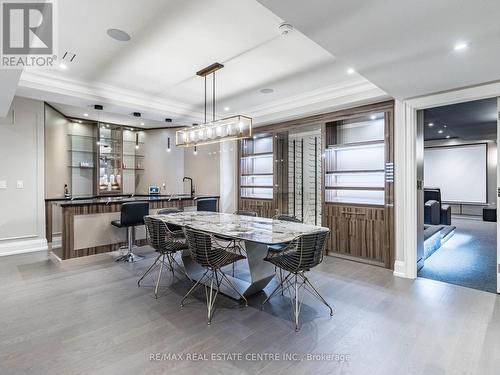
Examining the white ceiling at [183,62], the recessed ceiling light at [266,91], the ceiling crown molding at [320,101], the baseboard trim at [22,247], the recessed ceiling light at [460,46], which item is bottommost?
the baseboard trim at [22,247]

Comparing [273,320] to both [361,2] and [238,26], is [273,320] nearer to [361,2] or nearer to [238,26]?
[361,2]

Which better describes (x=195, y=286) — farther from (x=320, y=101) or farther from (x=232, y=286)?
(x=320, y=101)

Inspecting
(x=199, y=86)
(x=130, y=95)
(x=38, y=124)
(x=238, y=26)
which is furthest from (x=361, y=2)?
(x=38, y=124)

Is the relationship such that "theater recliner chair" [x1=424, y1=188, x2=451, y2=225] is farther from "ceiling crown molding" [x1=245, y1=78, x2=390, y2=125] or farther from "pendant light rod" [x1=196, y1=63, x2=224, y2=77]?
"pendant light rod" [x1=196, y1=63, x2=224, y2=77]

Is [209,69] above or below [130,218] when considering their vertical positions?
above

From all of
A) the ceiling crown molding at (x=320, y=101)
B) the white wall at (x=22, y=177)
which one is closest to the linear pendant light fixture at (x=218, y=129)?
the ceiling crown molding at (x=320, y=101)

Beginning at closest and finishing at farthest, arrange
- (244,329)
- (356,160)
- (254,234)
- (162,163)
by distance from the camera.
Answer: (244,329) < (254,234) < (356,160) < (162,163)

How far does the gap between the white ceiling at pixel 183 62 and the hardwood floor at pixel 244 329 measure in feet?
8.86

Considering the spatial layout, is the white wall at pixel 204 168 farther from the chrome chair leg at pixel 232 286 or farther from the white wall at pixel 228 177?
the chrome chair leg at pixel 232 286

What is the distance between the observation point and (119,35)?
286 cm

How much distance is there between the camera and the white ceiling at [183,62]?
2488mm

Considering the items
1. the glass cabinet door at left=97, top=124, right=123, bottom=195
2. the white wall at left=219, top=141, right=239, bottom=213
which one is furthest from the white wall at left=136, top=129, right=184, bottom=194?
the white wall at left=219, top=141, right=239, bottom=213
